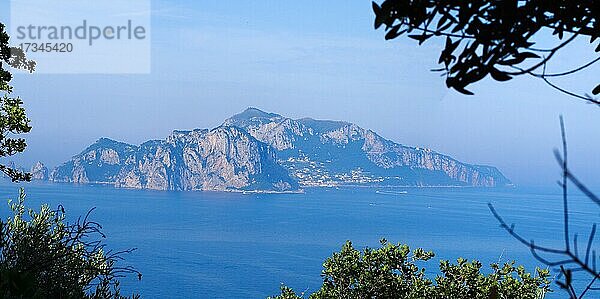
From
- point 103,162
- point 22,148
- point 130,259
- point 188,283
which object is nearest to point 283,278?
point 188,283

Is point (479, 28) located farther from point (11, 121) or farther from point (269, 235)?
point (269, 235)

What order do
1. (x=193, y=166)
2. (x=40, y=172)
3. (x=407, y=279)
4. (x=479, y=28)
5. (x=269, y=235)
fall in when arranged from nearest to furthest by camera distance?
(x=479, y=28) → (x=407, y=279) → (x=269, y=235) → (x=193, y=166) → (x=40, y=172)

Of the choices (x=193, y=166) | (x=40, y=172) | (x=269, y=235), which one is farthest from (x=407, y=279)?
(x=40, y=172)

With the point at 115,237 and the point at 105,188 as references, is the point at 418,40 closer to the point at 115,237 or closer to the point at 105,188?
the point at 115,237

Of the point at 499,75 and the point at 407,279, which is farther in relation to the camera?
the point at 407,279

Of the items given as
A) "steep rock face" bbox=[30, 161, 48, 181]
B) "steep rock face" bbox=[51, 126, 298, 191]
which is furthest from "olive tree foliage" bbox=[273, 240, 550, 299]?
"steep rock face" bbox=[30, 161, 48, 181]

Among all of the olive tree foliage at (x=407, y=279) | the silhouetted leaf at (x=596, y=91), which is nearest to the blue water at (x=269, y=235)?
the olive tree foliage at (x=407, y=279)

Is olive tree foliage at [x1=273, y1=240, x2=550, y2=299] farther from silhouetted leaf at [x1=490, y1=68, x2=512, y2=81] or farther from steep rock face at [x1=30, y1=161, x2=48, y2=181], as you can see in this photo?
steep rock face at [x1=30, y1=161, x2=48, y2=181]
